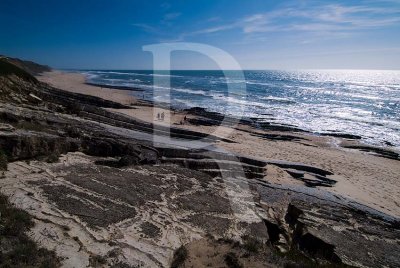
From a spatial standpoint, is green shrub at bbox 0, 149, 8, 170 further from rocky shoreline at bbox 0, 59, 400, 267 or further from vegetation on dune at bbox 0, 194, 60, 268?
vegetation on dune at bbox 0, 194, 60, 268

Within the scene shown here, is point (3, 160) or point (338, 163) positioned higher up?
point (3, 160)

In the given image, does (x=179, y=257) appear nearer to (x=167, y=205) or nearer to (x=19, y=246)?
(x=167, y=205)

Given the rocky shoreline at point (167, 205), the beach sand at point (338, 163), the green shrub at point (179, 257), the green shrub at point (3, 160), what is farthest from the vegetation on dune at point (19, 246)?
the beach sand at point (338, 163)

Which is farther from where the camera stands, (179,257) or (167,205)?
(167,205)

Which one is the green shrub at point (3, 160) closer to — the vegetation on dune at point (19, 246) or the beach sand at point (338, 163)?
the vegetation on dune at point (19, 246)

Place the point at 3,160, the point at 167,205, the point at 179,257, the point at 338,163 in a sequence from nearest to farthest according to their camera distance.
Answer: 1. the point at 179,257
2. the point at 167,205
3. the point at 3,160
4. the point at 338,163

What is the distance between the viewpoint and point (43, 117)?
17.3m

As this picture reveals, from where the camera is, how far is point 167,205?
11547mm

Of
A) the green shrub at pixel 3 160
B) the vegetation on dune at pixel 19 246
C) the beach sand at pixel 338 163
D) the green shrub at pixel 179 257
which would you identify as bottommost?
the beach sand at pixel 338 163

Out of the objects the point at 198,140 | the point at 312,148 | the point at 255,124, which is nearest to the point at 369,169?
the point at 312,148

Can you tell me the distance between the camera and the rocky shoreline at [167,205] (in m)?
8.52

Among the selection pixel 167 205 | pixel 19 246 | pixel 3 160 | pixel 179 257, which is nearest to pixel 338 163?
pixel 167 205

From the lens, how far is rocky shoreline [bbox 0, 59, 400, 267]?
8.52 meters

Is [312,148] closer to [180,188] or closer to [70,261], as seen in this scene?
[180,188]
